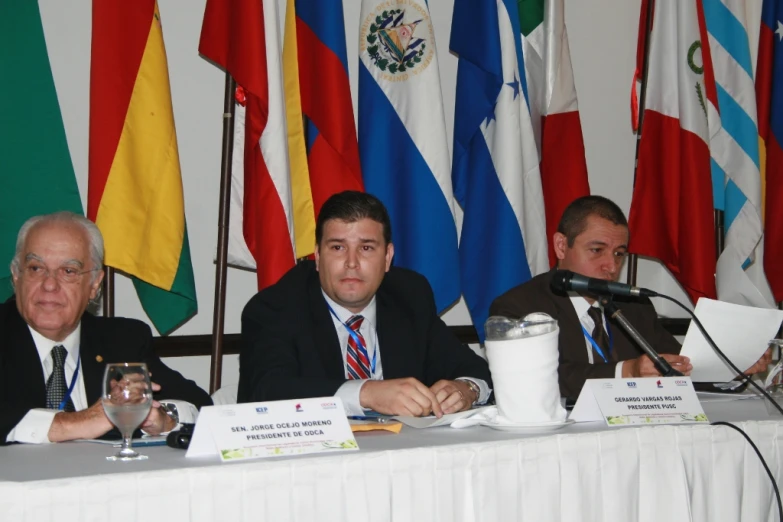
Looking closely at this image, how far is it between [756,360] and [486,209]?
1931 mm

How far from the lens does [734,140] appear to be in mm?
5254

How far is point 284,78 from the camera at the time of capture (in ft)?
14.1

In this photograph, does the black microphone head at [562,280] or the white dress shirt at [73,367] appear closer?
the black microphone head at [562,280]

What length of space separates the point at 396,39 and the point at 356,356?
1.95 metres

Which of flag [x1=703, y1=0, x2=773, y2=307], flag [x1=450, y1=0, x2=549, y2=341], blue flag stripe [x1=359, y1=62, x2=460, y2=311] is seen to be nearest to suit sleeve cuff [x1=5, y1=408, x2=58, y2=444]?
blue flag stripe [x1=359, y1=62, x2=460, y2=311]

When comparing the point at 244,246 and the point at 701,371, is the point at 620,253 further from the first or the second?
the point at 244,246

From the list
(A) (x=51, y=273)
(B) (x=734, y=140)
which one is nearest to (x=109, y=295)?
(A) (x=51, y=273)

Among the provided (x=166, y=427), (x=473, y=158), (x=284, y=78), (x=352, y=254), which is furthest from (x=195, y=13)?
(x=166, y=427)

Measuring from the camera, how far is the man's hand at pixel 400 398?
241cm

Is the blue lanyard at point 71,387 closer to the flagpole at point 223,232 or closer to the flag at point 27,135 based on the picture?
the flag at point 27,135

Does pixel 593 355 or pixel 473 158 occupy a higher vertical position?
pixel 473 158

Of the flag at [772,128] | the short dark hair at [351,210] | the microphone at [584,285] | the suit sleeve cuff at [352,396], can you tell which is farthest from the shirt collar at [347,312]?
the flag at [772,128]

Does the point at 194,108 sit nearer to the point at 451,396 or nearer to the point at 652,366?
the point at 451,396

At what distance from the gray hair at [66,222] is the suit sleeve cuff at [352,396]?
2.90 feet
